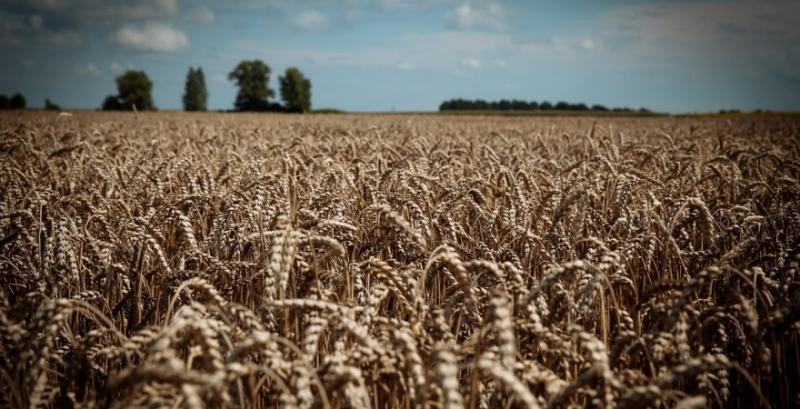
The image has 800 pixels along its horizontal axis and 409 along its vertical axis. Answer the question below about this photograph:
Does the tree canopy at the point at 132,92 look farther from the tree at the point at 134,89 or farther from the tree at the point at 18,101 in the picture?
the tree at the point at 18,101

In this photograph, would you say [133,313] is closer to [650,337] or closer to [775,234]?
[650,337]

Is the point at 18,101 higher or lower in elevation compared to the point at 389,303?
higher

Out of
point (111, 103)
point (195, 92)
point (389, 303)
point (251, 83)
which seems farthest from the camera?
point (195, 92)

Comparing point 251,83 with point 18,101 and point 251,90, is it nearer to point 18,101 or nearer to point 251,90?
point 251,90

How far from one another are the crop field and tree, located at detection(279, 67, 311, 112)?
4265 inches

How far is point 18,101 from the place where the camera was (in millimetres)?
87250

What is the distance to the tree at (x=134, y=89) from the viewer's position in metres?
105

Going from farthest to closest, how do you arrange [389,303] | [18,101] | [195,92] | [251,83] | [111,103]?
[195,92] → [251,83] → [111,103] → [18,101] → [389,303]

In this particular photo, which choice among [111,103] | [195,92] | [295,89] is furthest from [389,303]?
[195,92]

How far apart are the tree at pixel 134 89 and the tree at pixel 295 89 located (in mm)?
30969

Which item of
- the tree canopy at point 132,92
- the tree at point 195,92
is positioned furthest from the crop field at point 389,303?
the tree at point 195,92

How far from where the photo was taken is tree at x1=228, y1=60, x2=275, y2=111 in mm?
111375

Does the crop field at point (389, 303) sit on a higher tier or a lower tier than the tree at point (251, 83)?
lower

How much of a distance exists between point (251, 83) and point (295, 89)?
12470 mm
